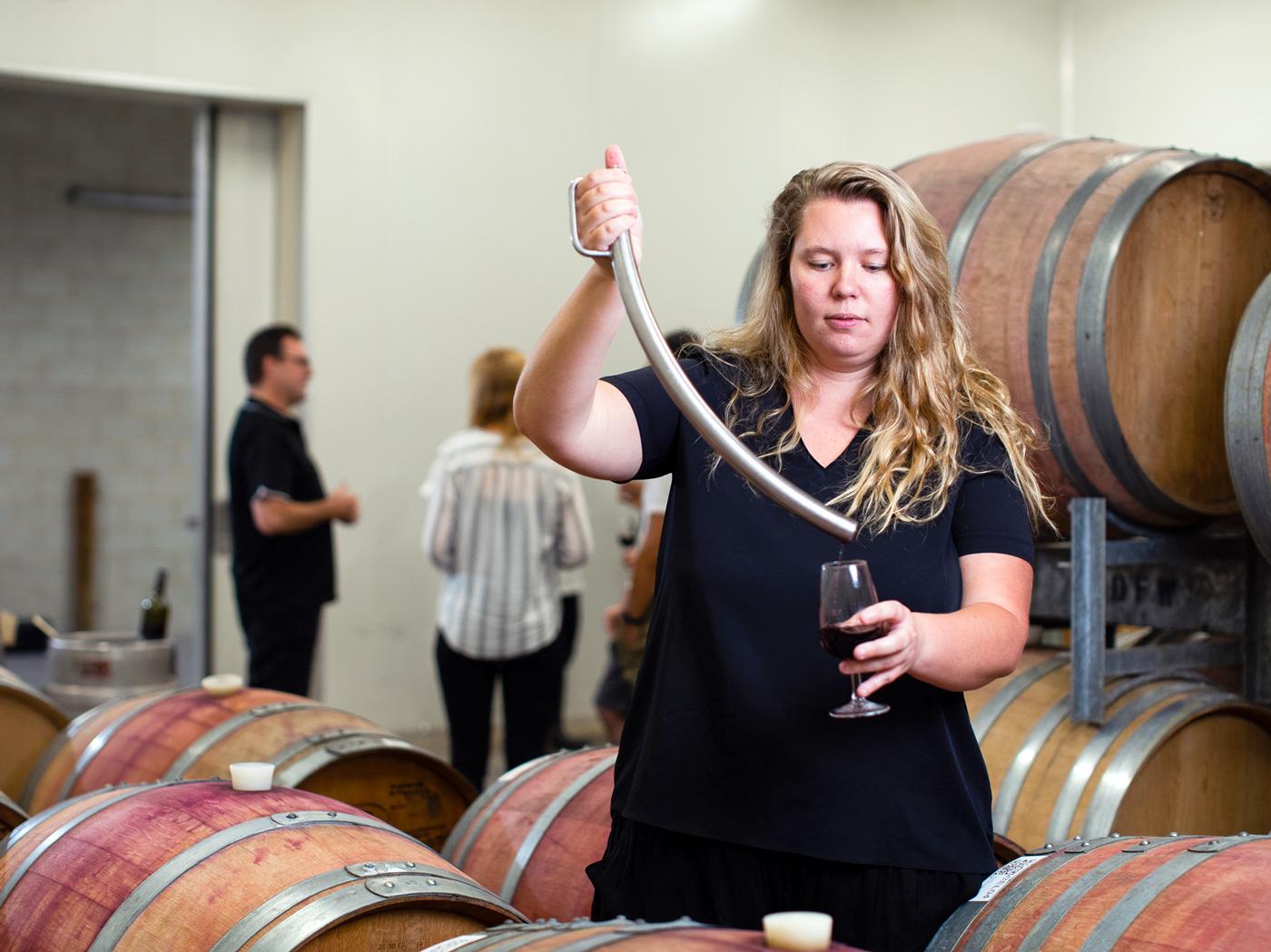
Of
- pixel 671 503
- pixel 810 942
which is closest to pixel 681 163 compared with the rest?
pixel 671 503

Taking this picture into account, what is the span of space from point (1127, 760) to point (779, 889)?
1280 millimetres

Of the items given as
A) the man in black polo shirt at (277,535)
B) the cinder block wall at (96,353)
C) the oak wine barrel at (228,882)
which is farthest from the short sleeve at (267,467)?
the cinder block wall at (96,353)

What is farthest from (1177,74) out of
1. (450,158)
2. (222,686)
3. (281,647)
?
(222,686)

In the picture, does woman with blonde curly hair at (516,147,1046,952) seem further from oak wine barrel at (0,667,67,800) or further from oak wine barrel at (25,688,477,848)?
oak wine barrel at (0,667,67,800)

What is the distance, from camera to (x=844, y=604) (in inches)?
57.3

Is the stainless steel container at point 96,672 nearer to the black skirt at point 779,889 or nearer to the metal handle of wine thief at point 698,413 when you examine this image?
the black skirt at point 779,889

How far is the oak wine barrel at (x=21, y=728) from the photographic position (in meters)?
3.63

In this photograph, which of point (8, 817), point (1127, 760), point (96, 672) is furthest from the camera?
point (96, 672)

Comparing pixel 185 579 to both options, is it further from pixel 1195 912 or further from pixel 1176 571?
pixel 1195 912

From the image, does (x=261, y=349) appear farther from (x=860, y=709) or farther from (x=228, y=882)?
(x=860, y=709)

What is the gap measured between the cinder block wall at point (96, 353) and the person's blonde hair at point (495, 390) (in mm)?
6953

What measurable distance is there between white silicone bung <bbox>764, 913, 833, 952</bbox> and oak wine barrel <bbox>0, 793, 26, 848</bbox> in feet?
5.27

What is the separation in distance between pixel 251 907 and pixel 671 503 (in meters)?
0.73

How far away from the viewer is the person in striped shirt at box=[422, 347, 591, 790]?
4652 millimetres
